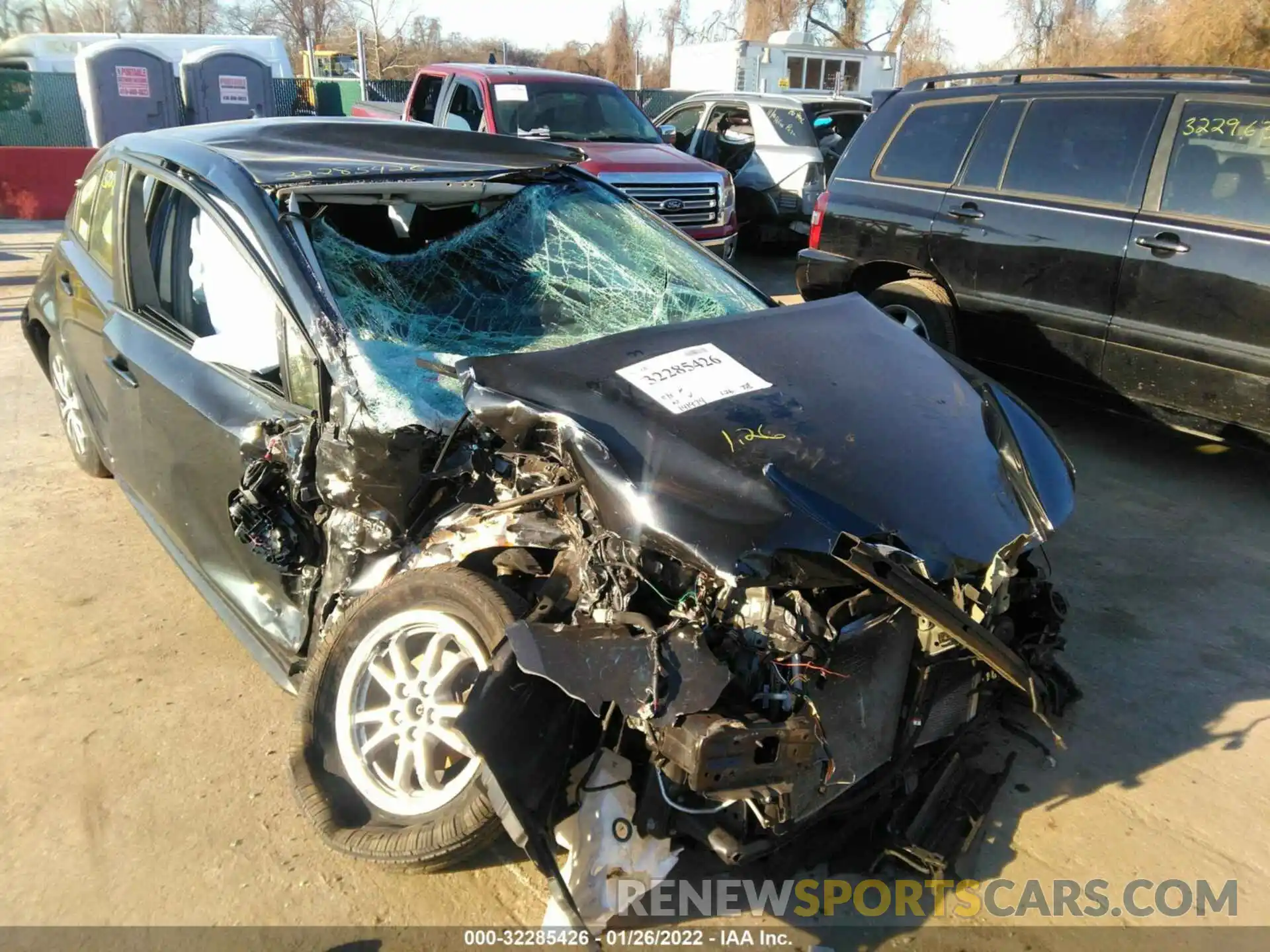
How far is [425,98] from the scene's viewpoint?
33.3ft

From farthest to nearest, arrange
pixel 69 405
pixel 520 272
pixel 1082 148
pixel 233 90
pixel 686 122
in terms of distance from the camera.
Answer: pixel 233 90, pixel 686 122, pixel 1082 148, pixel 69 405, pixel 520 272

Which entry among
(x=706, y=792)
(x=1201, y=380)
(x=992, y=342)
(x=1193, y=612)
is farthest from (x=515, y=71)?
(x=706, y=792)

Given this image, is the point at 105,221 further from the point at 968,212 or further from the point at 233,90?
the point at 233,90

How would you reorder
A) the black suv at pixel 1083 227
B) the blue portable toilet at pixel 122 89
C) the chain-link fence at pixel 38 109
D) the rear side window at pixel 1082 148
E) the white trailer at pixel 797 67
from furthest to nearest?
the white trailer at pixel 797 67
the chain-link fence at pixel 38 109
the blue portable toilet at pixel 122 89
the rear side window at pixel 1082 148
the black suv at pixel 1083 227

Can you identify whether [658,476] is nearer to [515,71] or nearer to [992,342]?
[992,342]

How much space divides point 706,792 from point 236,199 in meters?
2.31

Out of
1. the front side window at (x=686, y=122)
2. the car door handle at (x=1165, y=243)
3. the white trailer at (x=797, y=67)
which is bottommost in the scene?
the car door handle at (x=1165, y=243)

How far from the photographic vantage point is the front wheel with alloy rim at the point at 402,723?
2363 millimetres

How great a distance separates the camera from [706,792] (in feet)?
6.71

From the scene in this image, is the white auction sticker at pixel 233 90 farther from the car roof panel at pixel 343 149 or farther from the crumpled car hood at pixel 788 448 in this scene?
the crumpled car hood at pixel 788 448

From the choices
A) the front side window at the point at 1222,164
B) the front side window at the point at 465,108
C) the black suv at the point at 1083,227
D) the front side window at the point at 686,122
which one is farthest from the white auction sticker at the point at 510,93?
the front side window at the point at 1222,164

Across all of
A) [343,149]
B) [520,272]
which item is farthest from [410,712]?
[343,149]

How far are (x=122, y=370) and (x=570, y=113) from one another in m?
6.90

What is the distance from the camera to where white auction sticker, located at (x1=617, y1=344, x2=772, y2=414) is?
2.67 meters
